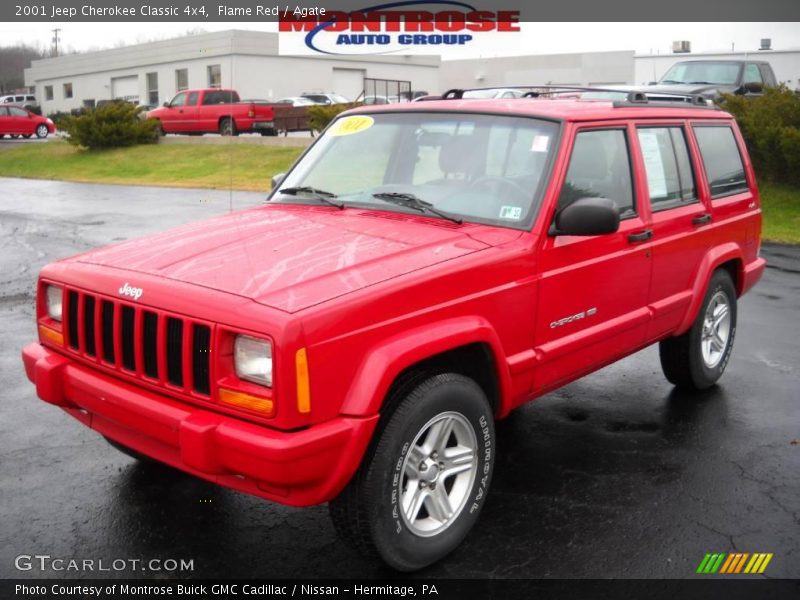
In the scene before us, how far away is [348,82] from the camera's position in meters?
54.4

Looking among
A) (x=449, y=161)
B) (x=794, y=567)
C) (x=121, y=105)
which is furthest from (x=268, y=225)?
(x=121, y=105)

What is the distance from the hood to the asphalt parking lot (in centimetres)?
123

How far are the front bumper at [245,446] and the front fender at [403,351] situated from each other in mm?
73

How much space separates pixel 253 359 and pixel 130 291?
2.25 feet

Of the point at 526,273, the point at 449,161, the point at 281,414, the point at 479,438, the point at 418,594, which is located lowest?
the point at 418,594

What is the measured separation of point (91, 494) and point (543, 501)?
2270mm

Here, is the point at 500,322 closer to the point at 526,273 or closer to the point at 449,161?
the point at 526,273

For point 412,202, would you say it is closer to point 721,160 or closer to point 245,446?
point 245,446

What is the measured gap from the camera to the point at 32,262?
1077cm

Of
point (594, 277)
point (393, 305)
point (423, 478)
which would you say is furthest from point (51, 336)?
point (594, 277)

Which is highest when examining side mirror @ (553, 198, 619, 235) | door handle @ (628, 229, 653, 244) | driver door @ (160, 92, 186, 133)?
driver door @ (160, 92, 186, 133)

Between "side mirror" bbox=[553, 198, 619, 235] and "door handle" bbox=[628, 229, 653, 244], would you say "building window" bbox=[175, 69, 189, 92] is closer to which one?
"door handle" bbox=[628, 229, 653, 244]

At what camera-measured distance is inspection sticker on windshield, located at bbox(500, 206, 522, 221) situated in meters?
4.23

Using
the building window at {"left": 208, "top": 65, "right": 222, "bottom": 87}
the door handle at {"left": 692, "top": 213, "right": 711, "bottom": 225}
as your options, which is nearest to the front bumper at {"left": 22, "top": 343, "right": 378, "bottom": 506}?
the door handle at {"left": 692, "top": 213, "right": 711, "bottom": 225}
